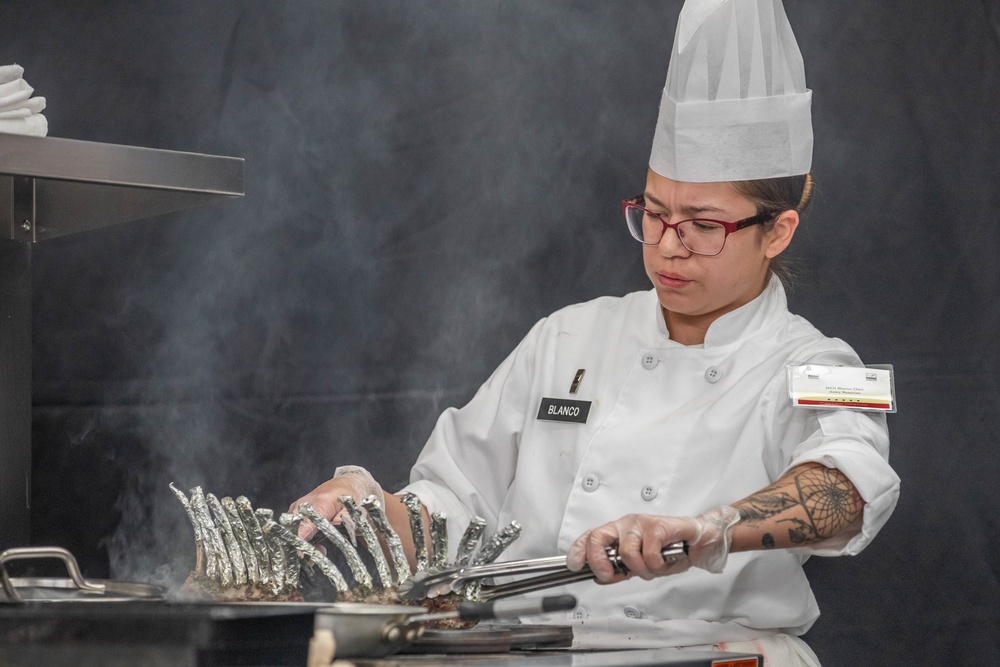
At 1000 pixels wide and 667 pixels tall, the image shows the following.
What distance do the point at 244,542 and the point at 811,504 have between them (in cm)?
88

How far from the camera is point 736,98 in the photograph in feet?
6.28

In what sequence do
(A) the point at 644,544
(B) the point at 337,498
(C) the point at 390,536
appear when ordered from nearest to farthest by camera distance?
(A) the point at 644,544
(C) the point at 390,536
(B) the point at 337,498

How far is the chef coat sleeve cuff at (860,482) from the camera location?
5.36 feet

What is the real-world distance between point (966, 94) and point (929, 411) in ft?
2.60

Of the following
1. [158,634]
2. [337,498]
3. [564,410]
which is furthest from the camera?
[564,410]

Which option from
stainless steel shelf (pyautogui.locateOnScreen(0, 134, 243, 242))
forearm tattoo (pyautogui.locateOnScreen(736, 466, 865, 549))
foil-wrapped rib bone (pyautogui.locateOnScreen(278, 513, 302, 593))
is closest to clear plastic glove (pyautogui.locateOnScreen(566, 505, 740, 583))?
forearm tattoo (pyautogui.locateOnScreen(736, 466, 865, 549))

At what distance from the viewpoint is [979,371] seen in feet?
8.73

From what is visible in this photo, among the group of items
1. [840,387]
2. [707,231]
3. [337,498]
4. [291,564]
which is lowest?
[291,564]

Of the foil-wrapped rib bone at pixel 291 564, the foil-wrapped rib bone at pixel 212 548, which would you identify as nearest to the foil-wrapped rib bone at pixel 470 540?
the foil-wrapped rib bone at pixel 291 564

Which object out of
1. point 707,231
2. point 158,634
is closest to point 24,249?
point 158,634

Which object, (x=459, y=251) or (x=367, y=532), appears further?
(x=459, y=251)

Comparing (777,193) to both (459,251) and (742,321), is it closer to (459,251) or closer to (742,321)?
(742,321)

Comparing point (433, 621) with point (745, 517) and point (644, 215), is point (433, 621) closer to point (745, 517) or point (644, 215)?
point (745, 517)

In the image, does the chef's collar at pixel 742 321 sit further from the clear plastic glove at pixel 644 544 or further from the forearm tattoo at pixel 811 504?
the clear plastic glove at pixel 644 544
